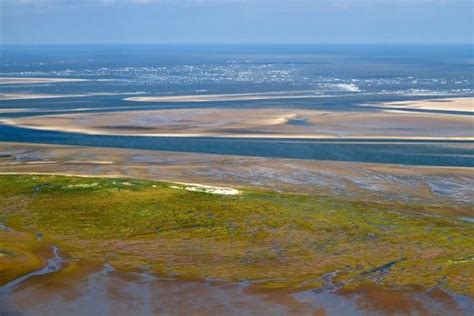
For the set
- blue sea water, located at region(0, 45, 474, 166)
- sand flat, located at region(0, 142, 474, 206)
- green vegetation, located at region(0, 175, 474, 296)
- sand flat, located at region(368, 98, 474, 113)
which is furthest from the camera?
sand flat, located at region(368, 98, 474, 113)

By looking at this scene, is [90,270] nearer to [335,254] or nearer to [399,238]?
[335,254]

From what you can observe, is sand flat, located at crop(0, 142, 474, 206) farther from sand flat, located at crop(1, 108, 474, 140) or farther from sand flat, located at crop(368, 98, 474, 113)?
sand flat, located at crop(368, 98, 474, 113)

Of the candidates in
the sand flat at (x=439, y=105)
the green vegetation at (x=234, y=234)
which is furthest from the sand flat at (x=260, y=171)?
the sand flat at (x=439, y=105)

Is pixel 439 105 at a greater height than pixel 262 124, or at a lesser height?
greater

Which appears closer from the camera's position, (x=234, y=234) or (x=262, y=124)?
(x=234, y=234)

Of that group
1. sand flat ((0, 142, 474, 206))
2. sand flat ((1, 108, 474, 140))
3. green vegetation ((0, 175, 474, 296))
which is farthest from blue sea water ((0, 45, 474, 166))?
green vegetation ((0, 175, 474, 296))

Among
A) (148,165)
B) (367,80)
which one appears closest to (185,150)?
(148,165)

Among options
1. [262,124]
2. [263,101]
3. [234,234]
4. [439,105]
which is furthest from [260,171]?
[263,101]

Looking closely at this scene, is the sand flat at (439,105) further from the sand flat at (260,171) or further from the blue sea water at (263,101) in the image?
the sand flat at (260,171)

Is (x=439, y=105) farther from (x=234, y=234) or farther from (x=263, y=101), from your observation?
(x=234, y=234)
